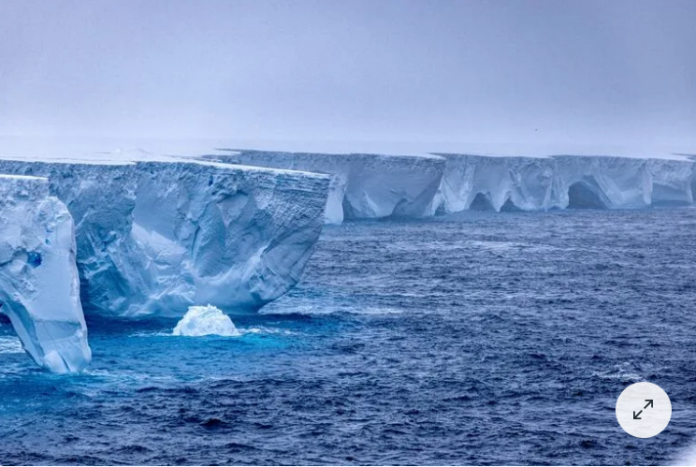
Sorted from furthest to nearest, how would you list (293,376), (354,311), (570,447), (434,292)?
(434,292)
(354,311)
(293,376)
(570,447)

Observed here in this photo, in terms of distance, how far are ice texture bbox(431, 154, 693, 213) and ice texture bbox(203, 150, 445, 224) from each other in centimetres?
270

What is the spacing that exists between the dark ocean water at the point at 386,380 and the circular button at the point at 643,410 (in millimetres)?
143

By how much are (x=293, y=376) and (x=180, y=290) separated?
387 cm

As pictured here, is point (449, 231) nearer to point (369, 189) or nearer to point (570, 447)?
point (369, 189)

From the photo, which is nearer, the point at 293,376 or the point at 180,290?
the point at 293,376

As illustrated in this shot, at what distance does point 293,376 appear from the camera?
14.8 meters

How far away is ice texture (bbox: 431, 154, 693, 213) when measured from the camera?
4178cm

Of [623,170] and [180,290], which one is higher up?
[623,170]

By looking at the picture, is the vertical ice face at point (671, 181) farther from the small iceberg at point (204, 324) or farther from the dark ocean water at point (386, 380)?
the small iceberg at point (204, 324)

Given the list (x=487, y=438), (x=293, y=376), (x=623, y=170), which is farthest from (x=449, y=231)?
(x=487, y=438)

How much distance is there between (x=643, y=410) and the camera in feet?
43.4

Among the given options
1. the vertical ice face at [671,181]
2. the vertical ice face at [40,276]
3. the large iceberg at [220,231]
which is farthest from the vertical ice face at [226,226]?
the vertical ice face at [671,181]

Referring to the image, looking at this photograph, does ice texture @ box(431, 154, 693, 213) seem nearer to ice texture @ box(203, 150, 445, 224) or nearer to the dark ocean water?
ice texture @ box(203, 150, 445, 224)

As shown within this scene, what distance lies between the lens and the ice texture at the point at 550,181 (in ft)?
137
